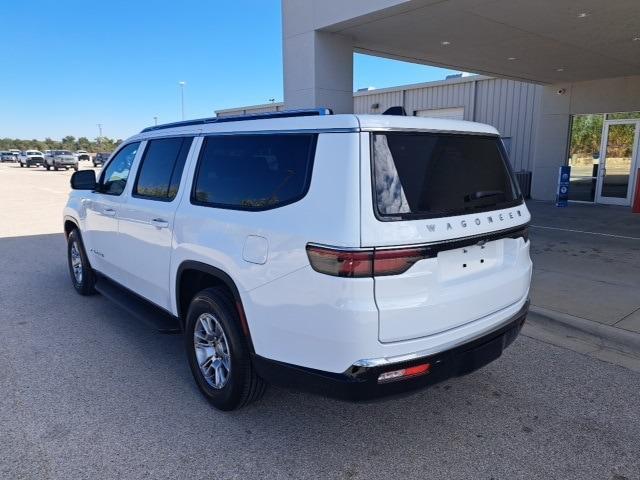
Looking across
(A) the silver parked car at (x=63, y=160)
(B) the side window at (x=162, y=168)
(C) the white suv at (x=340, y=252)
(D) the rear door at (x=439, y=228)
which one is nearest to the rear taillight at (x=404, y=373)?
(C) the white suv at (x=340, y=252)

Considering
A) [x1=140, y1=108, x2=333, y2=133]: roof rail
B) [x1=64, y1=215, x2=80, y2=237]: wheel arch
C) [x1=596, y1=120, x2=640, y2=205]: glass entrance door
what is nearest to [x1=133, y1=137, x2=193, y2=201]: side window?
[x1=140, y1=108, x2=333, y2=133]: roof rail

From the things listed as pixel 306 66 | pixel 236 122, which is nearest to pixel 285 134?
pixel 236 122

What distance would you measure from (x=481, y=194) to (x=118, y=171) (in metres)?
3.57

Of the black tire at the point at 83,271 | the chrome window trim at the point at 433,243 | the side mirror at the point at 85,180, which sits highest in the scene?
the side mirror at the point at 85,180

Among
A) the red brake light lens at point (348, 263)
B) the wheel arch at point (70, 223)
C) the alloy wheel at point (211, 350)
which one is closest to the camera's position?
the red brake light lens at point (348, 263)

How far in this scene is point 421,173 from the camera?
264 cm

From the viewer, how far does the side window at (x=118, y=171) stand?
181 inches

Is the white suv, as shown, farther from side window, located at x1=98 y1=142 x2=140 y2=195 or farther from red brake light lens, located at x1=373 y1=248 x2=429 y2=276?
side window, located at x1=98 y1=142 x2=140 y2=195

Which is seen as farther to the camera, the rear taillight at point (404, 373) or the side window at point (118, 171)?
the side window at point (118, 171)

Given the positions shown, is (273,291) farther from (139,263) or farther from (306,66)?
(306,66)

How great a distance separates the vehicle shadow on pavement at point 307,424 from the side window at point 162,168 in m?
1.43

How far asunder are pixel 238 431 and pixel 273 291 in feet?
3.49

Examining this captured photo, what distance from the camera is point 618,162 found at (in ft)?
47.1

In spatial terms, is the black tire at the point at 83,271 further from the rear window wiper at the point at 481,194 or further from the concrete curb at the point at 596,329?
the concrete curb at the point at 596,329
